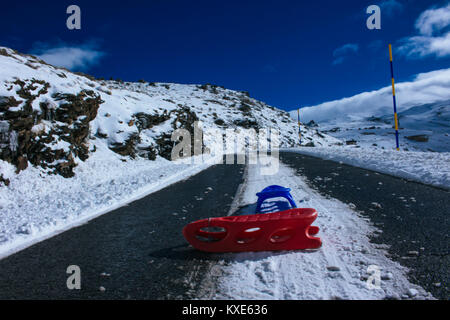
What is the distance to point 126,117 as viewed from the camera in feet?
52.7

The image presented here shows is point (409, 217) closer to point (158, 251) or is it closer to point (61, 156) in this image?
point (158, 251)

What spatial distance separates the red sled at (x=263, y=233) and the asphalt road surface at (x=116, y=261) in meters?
0.25

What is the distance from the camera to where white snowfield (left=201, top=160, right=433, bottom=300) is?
2.26 metres

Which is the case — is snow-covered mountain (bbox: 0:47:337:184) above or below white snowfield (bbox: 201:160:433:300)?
above

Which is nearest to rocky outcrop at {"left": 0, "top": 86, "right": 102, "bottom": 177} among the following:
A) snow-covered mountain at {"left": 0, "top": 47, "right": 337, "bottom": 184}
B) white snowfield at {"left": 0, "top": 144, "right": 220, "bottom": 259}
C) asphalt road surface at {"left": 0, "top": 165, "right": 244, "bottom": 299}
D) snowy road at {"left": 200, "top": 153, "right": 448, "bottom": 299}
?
snow-covered mountain at {"left": 0, "top": 47, "right": 337, "bottom": 184}

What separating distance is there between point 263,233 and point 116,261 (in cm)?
189

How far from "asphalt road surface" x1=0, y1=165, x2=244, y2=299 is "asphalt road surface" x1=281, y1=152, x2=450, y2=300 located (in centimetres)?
227

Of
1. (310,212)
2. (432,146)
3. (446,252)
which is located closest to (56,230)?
(310,212)

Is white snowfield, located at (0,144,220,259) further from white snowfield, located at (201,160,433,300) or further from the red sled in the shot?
white snowfield, located at (201,160,433,300)

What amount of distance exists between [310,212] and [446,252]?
1.53m

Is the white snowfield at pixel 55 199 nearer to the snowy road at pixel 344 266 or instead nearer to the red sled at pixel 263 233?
the red sled at pixel 263 233

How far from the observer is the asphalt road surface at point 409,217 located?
2545 millimetres

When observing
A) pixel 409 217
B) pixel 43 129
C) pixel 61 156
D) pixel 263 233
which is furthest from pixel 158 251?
pixel 43 129

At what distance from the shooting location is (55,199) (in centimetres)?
683
